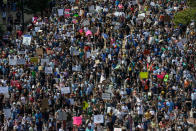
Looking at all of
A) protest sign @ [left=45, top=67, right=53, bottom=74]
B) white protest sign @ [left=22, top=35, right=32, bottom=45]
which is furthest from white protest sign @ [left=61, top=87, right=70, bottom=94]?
white protest sign @ [left=22, top=35, right=32, bottom=45]

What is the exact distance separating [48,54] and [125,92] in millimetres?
9558

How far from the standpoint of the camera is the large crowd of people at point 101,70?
173ft

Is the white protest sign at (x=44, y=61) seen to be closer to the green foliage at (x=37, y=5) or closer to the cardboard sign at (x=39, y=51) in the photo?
the cardboard sign at (x=39, y=51)

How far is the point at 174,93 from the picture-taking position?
55.4 meters

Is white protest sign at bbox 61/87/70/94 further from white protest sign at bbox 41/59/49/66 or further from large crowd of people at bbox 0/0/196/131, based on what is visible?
white protest sign at bbox 41/59/49/66

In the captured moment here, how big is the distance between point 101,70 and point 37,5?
1972 cm

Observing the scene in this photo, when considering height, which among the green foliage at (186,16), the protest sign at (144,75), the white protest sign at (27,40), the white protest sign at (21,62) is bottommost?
the white protest sign at (21,62)

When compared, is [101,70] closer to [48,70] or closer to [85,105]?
[48,70]

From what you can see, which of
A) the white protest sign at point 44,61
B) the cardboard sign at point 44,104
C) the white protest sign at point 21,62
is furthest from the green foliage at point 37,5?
the cardboard sign at point 44,104

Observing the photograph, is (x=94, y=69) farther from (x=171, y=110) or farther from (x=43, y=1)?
(x=43, y=1)

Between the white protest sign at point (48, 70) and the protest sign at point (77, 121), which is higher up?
the white protest sign at point (48, 70)

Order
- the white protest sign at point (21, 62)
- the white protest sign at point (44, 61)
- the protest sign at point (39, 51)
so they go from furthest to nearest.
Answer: the protest sign at point (39, 51), the white protest sign at point (21, 62), the white protest sign at point (44, 61)

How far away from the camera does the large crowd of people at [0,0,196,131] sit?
173 ft

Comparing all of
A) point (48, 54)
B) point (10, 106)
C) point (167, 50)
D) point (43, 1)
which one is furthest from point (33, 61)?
point (43, 1)
